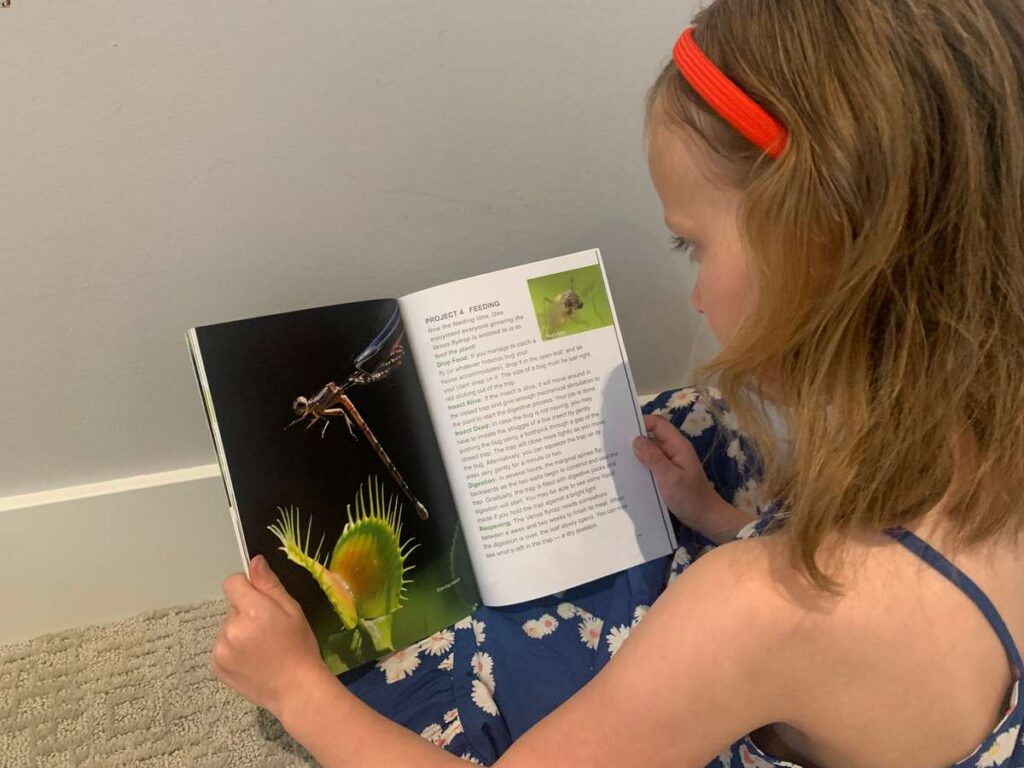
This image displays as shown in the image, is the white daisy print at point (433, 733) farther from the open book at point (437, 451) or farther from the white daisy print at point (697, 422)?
the white daisy print at point (697, 422)

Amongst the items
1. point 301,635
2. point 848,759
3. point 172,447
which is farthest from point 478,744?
point 172,447

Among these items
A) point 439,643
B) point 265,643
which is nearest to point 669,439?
point 439,643

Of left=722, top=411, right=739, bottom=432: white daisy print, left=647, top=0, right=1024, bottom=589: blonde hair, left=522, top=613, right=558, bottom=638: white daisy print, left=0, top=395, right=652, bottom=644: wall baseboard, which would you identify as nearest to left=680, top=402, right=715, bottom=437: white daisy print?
left=722, top=411, right=739, bottom=432: white daisy print

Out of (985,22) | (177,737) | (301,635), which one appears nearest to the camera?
(985,22)

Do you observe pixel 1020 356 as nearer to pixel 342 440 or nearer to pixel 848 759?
pixel 848 759

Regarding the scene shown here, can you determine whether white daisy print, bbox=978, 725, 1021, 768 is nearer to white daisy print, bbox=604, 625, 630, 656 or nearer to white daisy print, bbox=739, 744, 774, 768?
white daisy print, bbox=739, 744, 774, 768

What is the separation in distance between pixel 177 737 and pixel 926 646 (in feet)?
2.06

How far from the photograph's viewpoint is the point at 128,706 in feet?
2.39

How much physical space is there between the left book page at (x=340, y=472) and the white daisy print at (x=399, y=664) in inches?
0.8

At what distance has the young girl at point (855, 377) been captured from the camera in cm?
36

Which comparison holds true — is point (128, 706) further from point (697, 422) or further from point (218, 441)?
point (697, 422)

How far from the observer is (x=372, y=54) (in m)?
0.58

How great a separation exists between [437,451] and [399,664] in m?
0.17

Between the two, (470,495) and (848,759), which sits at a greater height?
(470,495)
